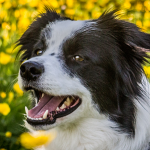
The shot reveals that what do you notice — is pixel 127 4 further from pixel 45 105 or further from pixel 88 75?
pixel 45 105

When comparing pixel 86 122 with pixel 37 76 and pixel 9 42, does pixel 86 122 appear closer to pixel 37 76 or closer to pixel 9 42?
pixel 37 76

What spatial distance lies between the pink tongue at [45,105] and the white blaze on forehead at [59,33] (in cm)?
45

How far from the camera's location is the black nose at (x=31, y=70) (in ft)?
7.87

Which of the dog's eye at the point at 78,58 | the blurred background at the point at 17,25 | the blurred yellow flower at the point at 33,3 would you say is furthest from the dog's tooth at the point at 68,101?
the blurred yellow flower at the point at 33,3

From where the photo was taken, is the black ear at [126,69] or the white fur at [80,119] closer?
the white fur at [80,119]

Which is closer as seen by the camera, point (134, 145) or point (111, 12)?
point (134, 145)

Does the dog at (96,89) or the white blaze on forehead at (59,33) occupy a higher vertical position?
the white blaze on forehead at (59,33)

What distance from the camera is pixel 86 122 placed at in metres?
2.72

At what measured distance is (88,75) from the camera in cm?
262

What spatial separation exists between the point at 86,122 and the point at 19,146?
1.06 metres

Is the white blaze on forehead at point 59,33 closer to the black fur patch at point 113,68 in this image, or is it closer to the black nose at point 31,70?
the black fur patch at point 113,68

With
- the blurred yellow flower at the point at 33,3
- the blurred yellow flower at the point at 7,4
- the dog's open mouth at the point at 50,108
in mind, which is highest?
the blurred yellow flower at the point at 33,3

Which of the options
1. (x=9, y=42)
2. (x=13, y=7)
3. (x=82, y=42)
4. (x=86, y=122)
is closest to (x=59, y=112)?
(x=86, y=122)

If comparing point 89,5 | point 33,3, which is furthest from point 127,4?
point 33,3
